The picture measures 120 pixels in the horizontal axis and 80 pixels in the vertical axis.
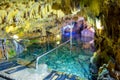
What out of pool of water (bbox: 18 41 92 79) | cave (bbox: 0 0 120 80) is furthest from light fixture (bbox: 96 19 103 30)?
pool of water (bbox: 18 41 92 79)

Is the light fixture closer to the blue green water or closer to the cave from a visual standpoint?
the cave

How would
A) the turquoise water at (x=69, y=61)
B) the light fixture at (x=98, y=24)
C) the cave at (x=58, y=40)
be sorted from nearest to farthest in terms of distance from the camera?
the cave at (x=58, y=40) → the light fixture at (x=98, y=24) → the turquoise water at (x=69, y=61)

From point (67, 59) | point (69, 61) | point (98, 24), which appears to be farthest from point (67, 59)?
point (98, 24)

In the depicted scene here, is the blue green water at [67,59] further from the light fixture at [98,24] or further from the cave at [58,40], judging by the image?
the light fixture at [98,24]

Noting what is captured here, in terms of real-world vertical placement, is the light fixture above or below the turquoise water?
above

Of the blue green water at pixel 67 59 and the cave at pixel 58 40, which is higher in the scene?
the cave at pixel 58 40

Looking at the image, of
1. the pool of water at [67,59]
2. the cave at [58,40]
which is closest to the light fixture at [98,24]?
the cave at [58,40]

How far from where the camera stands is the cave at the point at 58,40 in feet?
21.7

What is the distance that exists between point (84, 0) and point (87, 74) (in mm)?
4516

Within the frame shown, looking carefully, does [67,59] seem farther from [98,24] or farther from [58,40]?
[98,24]

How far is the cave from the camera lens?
6.61 m

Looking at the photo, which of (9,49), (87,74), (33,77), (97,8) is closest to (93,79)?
(87,74)

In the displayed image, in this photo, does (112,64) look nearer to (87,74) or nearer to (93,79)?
(93,79)

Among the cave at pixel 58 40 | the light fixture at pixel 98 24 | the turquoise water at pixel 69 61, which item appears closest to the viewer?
the cave at pixel 58 40
